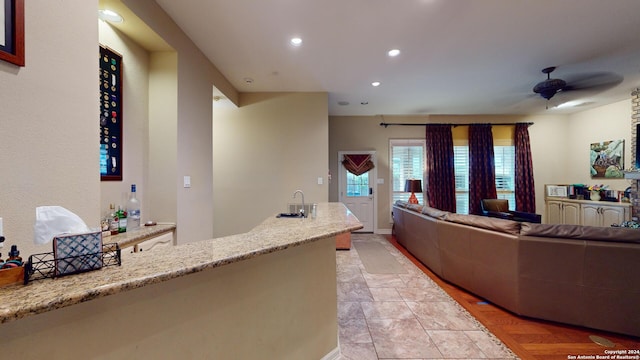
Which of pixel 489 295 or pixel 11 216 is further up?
pixel 11 216

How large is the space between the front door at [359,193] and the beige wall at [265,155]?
183 cm

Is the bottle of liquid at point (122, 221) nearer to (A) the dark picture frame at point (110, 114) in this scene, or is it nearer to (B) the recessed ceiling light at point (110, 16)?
(A) the dark picture frame at point (110, 114)

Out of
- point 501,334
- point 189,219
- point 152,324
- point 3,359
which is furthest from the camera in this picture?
point 189,219

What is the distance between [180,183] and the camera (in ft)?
8.05

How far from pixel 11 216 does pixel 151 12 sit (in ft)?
6.54

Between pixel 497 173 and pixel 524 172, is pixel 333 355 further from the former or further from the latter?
pixel 524 172

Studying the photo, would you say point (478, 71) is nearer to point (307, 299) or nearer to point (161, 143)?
point (307, 299)

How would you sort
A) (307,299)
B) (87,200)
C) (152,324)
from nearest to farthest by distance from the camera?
(152,324)
(87,200)
(307,299)

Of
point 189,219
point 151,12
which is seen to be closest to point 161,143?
point 189,219

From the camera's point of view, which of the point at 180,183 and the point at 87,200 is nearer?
the point at 87,200

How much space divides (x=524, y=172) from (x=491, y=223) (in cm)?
450

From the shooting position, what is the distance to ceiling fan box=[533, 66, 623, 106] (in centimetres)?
333

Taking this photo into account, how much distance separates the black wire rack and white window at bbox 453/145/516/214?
6482 mm

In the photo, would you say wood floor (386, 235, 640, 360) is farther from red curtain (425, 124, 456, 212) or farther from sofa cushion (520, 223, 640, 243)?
red curtain (425, 124, 456, 212)
